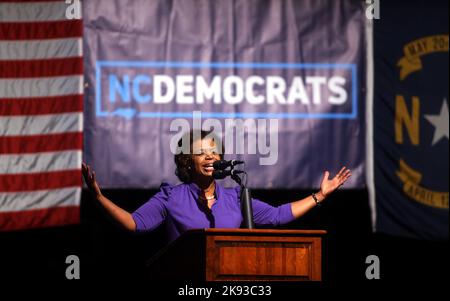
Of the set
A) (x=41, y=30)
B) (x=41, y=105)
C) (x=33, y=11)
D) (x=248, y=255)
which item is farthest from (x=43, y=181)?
(x=248, y=255)

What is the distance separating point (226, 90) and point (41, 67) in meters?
1.48

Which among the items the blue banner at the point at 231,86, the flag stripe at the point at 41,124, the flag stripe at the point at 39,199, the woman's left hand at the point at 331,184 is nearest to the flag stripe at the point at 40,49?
the blue banner at the point at 231,86

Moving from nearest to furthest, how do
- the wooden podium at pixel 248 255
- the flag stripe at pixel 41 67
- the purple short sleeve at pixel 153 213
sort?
the wooden podium at pixel 248 255, the purple short sleeve at pixel 153 213, the flag stripe at pixel 41 67

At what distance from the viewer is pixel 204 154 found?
5.03m

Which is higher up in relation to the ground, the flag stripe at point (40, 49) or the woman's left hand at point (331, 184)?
the flag stripe at point (40, 49)

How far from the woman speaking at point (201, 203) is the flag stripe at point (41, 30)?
2660 mm

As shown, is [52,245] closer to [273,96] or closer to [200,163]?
[273,96]

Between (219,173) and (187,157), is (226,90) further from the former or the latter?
(219,173)

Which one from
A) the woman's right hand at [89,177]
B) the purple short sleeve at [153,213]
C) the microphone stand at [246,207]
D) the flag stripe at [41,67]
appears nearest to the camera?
the woman's right hand at [89,177]

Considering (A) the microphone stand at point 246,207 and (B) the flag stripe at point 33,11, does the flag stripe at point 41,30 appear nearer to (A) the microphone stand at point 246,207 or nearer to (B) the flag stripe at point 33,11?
(B) the flag stripe at point 33,11

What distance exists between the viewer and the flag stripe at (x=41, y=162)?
7.37 m

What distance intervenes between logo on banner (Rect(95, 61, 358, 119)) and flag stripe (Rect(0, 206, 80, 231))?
815 millimetres

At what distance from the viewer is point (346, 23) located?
7.81m
